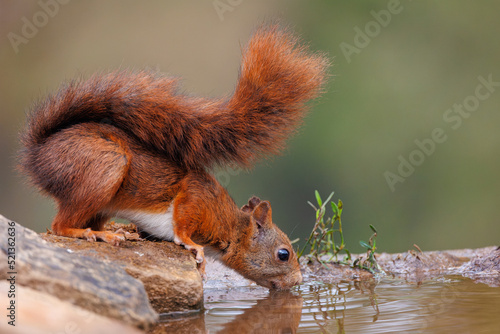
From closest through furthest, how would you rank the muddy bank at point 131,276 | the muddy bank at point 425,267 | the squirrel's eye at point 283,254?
1. the muddy bank at point 131,276
2. the squirrel's eye at point 283,254
3. the muddy bank at point 425,267

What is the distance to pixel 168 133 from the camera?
3.02m

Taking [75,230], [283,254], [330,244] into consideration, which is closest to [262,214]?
[283,254]

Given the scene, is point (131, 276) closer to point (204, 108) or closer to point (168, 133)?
point (168, 133)

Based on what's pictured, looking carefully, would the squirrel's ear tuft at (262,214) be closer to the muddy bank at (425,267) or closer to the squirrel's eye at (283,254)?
the squirrel's eye at (283,254)

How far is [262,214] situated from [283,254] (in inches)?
9.4

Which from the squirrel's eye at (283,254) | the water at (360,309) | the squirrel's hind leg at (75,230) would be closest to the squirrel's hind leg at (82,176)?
the squirrel's hind leg at (75,230)

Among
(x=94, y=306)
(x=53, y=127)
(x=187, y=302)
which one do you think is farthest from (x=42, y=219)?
(x=94, y=306)

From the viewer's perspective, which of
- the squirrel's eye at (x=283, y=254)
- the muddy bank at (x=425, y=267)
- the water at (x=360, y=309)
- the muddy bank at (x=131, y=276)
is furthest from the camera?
the muddy bank at (x=425, y=267)

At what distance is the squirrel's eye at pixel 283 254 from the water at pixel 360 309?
0.58 feet

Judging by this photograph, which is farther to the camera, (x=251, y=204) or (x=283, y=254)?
(x=251, y=204)

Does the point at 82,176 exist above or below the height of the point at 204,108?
below

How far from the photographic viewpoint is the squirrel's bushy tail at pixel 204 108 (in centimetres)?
299

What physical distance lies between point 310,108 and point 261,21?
1.70 ft

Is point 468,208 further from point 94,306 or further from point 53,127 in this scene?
point 94,306
